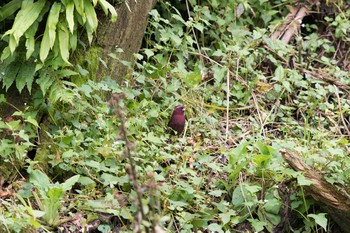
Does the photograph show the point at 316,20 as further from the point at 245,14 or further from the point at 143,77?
the point at 143,77

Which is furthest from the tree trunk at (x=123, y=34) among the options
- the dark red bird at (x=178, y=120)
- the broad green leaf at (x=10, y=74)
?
the broad green leaf at (x=10, y=74)

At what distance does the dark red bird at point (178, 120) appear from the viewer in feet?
20.1

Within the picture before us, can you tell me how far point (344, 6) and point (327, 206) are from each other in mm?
3833

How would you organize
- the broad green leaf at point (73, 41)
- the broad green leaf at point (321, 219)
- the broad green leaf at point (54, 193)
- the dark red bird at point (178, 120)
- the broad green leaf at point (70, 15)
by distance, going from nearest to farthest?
the broad green leaf at point (54, 193) → the broad green leaf at point (321, 219) → the broad green leaf at point (70, 15) → the broad green leaf at point (73, 41) → the dark red bird at point (178, 120)

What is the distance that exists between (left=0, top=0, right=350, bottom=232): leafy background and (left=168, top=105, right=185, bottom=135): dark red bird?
0.09 meters

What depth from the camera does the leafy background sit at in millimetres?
5145

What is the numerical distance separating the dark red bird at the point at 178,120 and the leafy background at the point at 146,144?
0.30 ft

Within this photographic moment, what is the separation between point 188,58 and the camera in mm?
7270

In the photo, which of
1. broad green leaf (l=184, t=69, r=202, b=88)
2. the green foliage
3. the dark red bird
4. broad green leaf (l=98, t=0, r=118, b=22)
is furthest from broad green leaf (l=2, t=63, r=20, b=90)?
broad green leaf (l=184, t=69, r=202, b=88)

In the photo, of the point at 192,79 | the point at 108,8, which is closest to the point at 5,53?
the point at 108,8

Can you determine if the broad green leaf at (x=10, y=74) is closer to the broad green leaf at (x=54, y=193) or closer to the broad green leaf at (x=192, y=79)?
the broad green leaf at (x=54, y=193)

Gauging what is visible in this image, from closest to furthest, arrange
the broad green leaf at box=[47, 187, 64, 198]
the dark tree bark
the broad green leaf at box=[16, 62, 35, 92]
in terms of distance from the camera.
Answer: the broad green leaf at box=[47, 187, 64, 198] < the broad green leaf at box=[16, 62, 35, 92] < the dark tree bark

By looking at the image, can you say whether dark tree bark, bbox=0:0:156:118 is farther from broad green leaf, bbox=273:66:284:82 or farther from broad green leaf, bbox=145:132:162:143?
broad green leaf, bbox=273:66:284:82

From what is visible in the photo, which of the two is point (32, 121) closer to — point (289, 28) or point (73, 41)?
point (73, 41)
